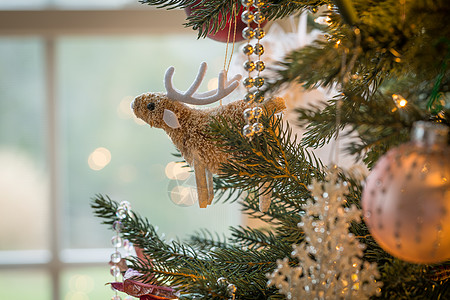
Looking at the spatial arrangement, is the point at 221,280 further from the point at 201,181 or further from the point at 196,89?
the point at 196,89

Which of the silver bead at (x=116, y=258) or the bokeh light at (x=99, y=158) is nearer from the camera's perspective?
the silver bead at (x=116, y=258)

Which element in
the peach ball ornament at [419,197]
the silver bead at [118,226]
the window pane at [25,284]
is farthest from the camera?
the window pane at [25,284]

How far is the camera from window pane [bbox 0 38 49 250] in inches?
53.0

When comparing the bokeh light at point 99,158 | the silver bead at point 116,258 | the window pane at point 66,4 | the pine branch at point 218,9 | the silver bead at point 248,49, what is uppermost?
the window pane at point 66,4

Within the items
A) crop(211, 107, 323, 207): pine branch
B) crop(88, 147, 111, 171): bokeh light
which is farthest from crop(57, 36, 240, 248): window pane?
crop(211, 107, 323, 207): pine branch

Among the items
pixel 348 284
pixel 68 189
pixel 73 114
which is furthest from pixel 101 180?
pixel 348 284

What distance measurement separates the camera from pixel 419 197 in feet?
0.91

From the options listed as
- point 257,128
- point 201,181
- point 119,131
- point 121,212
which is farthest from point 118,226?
point 119,131

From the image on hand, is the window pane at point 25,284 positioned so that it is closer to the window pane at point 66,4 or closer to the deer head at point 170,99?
the window pane at point 66,4

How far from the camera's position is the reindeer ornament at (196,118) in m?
0.49

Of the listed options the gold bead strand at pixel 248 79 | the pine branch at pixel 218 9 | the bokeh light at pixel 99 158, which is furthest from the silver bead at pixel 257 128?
the bokeh light at pixel 99 158

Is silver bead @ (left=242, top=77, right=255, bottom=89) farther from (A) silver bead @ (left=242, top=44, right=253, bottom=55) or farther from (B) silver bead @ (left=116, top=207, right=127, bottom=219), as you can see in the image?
(B) silver bead @ (left=116, top=207, right=127, bottom=219)

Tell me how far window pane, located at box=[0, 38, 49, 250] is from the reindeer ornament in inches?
38.2

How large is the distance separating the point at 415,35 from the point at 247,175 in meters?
0.22
